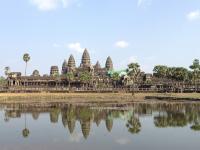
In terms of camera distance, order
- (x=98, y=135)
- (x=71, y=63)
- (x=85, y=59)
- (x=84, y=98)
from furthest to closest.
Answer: (x=71, y=63), (x=85, y=59), (x=84, y=98), (x=98, y=135)

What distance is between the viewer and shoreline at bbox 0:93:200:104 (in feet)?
292

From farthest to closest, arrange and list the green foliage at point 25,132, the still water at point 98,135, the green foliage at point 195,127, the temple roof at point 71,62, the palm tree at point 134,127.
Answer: the temple roof at point 71,62
the green foliage at point 195,127
the palm tree at point 134,127
the green foliage at point 25,132
the still water at point 98,135

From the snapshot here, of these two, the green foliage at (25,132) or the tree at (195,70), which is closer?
the green foliage at (25,132)

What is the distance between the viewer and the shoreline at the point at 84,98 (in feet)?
292

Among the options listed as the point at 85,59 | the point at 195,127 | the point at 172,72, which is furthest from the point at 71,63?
the point at 195,127

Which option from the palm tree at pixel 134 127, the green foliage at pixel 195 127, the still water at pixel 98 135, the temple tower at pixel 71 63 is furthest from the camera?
the temple tower at pixel 71 63

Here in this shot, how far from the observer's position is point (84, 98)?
322 ft

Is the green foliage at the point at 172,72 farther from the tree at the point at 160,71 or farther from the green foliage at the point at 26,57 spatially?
the green foliage at the point at 26,57

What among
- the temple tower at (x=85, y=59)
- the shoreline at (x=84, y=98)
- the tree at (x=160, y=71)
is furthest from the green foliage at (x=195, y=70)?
the temple tower at (x=85, y=59)

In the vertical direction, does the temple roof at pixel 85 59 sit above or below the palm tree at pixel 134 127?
above

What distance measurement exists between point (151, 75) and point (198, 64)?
33290mm

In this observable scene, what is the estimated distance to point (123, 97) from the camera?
329 ft

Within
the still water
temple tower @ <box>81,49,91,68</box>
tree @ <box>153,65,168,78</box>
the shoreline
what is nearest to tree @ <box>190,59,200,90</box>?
tree @ <box>153,65,168,78</box>

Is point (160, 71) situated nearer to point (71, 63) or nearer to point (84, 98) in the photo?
point (71, 63)
